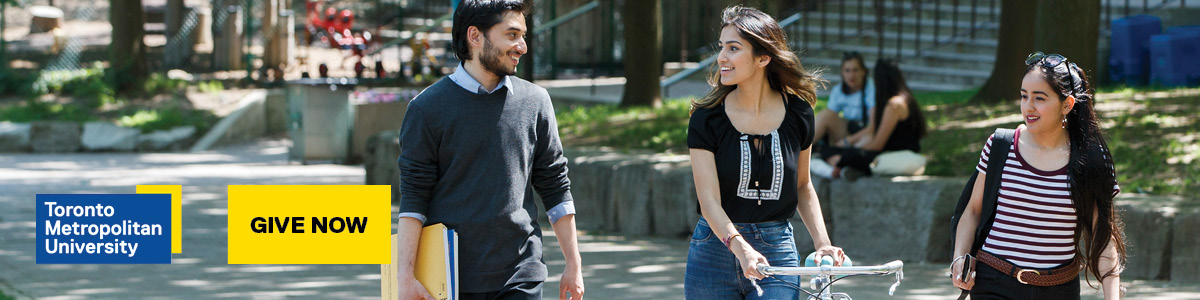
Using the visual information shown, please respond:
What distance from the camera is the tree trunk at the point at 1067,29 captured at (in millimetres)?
9352

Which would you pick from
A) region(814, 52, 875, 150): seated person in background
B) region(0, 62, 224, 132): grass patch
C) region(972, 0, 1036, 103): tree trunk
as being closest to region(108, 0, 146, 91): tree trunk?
region(0, 62, 224, 132): grass patch

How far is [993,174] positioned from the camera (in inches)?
159

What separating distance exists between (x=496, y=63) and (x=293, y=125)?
36.4 ft

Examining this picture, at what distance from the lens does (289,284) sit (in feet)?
25.3

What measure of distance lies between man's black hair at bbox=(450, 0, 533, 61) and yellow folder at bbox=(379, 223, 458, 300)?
49 centimetres

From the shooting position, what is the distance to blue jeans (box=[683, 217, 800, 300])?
4.01 m

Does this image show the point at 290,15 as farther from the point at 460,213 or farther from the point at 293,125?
the point at 460,213

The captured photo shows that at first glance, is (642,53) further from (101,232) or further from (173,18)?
(173,18)

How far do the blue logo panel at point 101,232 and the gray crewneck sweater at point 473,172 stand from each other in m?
4.41

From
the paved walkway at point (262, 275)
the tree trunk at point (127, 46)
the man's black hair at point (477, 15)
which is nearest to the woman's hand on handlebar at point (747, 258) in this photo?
the man's black hair at point (477, 15)

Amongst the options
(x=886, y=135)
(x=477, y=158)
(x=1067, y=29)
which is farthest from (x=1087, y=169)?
(x=1067, y=29)

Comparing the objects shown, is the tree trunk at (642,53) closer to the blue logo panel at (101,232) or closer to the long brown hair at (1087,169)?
the blue logo panel at (101,232)

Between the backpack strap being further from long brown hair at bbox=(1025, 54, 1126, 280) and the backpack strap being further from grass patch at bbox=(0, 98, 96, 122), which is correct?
grass patch at bbox=(0, 98, 96, 122)

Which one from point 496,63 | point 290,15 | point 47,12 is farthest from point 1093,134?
point 47,12
